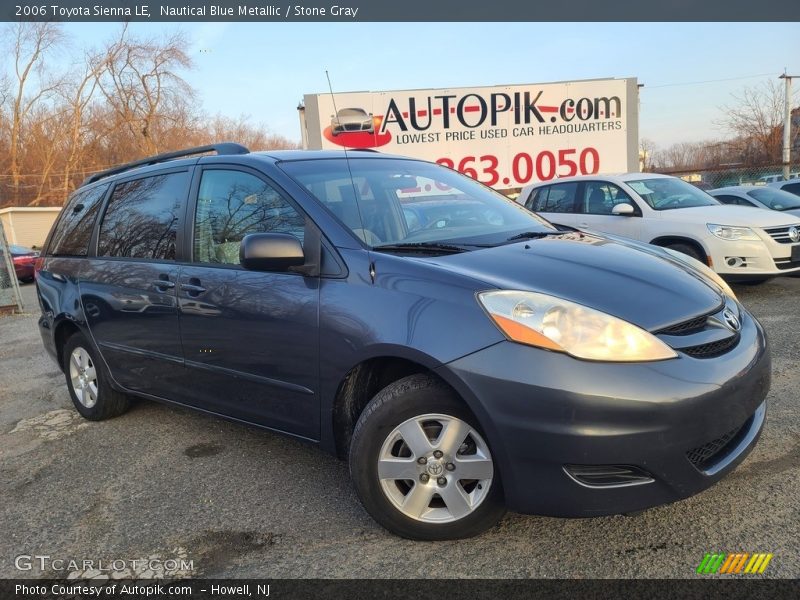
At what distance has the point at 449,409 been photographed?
228cm

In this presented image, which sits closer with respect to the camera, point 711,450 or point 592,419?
point 592,419

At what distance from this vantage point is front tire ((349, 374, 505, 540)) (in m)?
2.29

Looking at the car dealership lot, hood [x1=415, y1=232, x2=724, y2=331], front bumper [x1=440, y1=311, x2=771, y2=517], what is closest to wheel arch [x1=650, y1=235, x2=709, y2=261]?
the car dealership lot

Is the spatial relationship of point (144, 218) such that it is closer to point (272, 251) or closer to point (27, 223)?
point (272, 251)

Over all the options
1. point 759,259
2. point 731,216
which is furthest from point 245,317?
point 731,216

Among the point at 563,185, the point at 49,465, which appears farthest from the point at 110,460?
the point at 563,185

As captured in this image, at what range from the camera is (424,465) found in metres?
2.36

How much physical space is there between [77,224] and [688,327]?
409 cm

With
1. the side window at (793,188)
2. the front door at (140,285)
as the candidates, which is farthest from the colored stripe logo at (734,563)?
the side window at (793,188)

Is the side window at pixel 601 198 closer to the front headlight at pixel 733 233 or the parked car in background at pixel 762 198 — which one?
the front headlight at pixel 733 233

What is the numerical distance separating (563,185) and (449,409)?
696 cm

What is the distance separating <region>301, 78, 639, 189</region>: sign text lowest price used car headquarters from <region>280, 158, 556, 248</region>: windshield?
30.0ft

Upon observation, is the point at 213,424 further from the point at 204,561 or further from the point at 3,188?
the point at 3,188

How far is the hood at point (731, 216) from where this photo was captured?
679 centimetres
